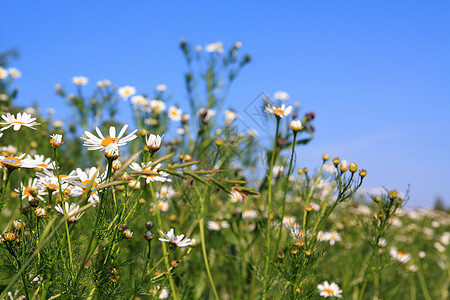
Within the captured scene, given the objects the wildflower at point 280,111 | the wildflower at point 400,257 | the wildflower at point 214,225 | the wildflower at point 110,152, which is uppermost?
the wildflower at point 280,111

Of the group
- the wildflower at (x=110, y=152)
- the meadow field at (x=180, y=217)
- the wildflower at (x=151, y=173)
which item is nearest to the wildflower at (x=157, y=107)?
the meadow field at (x=180, y=217)

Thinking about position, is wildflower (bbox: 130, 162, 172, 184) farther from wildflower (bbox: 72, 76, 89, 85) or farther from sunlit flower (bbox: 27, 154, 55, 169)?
wildflower (bbox: 72, 76, 89, 85)

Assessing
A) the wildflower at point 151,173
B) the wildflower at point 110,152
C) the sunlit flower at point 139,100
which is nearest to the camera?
the wildflower at point 151,173

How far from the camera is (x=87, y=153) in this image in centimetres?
267

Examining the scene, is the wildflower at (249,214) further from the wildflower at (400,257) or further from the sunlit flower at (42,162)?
the sunlit flower at (42,162)

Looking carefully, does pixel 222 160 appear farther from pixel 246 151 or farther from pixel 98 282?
pixel 98 282

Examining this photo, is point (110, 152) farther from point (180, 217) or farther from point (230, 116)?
point (230, 116)

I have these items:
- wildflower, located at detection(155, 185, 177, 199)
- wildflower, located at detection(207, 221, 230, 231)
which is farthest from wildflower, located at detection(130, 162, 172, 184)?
wildflower, located at detection(207, 221, 230, 231)

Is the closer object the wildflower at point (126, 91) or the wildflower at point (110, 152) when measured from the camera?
the wildflower at point (110, 152)

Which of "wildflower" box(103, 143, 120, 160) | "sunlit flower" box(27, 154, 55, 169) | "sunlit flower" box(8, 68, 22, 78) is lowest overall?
"wildflower" box(103, 143, 120, 160)

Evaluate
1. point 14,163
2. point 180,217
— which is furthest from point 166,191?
point 14,163

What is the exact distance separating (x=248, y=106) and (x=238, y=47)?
147 centimetres

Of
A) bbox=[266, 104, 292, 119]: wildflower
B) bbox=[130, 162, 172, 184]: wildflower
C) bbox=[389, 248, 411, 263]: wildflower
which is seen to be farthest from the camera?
bbox=[389, 248, 411, 263]: wildflower

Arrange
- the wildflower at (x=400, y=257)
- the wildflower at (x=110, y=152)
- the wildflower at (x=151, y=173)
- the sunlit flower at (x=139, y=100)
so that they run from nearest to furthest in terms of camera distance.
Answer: the wildflower at (x=151, y=173), the wildflower at (x=110, y=152), the wildflower at (x=400, y=257), the sunlit flower at (x=139, y=100)
